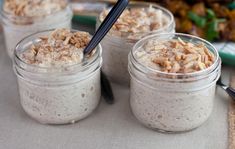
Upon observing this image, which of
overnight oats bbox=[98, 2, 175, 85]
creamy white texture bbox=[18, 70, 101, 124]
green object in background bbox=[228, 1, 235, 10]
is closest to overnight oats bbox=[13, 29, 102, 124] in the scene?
creamy white texture bbox=[18, 70, 101, 124]

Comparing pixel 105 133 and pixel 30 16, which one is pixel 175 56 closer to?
pixel 105 133

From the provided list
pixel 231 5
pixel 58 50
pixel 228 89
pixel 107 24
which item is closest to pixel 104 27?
pixel 107 24

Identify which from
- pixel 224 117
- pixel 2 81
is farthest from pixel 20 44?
pixel 224 117

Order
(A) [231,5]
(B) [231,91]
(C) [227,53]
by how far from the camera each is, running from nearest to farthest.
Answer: (B) [231,91] < (C) [227,53] < (A) [231,5]

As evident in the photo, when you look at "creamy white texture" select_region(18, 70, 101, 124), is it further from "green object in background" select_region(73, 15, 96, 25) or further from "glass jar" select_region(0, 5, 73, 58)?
"green object in background" select_region(73, 15, 96, 25)

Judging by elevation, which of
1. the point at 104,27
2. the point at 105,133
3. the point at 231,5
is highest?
the point at 104,27

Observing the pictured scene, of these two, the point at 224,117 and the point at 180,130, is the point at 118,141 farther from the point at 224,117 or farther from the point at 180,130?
the point at 224,117

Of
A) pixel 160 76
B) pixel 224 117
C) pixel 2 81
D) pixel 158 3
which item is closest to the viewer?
pixel 160 76
